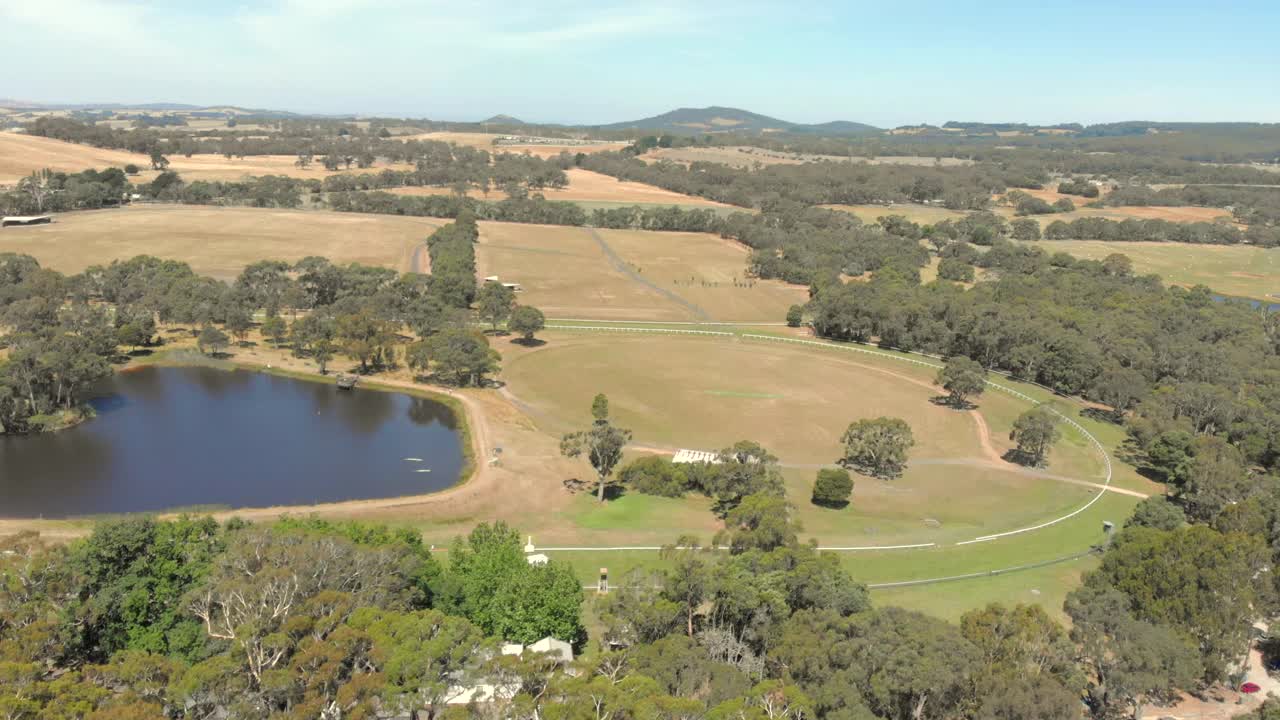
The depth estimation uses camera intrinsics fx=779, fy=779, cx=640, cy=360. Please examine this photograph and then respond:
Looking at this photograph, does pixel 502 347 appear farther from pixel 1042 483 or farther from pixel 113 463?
pixel 1042 483

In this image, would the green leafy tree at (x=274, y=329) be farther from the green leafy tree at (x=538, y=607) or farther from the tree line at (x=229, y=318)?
the green leafy tree at (x=538, y=607)

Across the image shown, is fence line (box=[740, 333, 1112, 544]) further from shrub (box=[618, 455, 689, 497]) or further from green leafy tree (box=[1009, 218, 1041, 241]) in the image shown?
green leafy tree (box=[1009, 218, 1041, 241])

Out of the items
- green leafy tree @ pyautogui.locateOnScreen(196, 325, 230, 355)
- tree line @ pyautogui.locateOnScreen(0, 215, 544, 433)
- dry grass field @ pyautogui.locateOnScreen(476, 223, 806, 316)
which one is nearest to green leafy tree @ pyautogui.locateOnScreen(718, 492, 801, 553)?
Answer: tree line @ pyautogui.locateOnScreen(0, 215, 544, 433)

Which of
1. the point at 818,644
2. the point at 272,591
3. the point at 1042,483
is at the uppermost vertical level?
the point at 272,591

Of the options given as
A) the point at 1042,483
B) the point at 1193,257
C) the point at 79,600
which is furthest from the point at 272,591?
the point at 1193,257

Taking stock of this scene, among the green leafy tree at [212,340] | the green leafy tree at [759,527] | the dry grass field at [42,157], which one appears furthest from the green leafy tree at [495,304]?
the dry grass field at [42,157]

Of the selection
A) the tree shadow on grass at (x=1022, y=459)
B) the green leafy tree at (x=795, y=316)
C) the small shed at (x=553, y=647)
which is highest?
the green leafy tree at (x=795, y=316)
